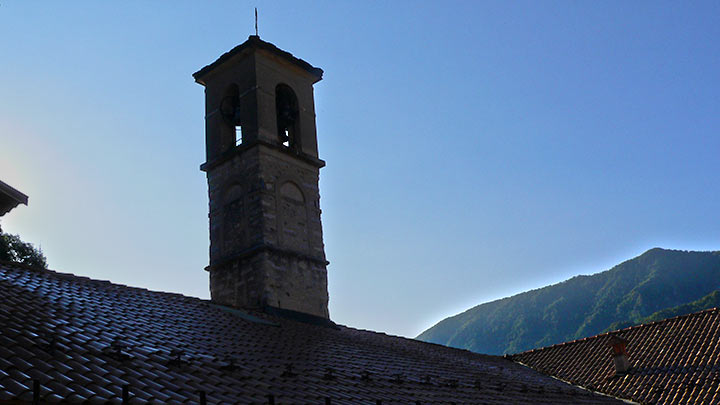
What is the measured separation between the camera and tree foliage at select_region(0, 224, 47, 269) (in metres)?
22.6

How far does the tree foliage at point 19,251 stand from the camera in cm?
2262

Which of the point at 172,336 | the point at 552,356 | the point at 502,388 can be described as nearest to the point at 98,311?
the point at 172,336

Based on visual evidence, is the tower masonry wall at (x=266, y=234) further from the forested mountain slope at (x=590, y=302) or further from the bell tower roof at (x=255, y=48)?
the forested mountain slope at (x=590, y=302)

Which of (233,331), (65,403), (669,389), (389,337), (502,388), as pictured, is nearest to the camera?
(65,403)

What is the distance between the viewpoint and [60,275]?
9820mm

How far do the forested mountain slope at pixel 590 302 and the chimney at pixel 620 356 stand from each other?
4649 centimetres

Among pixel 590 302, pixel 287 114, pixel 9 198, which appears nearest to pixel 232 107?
pixel 287 114

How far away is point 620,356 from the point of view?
16375 millimetres

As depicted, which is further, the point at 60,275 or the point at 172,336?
the point at 60,275

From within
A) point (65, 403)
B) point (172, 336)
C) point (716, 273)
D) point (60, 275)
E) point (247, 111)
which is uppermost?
point (716, 273)

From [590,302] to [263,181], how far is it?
205 ft

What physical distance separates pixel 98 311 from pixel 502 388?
20.5 ft

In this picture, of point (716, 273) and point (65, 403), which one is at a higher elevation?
point (716, 273)

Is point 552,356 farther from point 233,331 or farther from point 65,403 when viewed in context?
point 65,403
